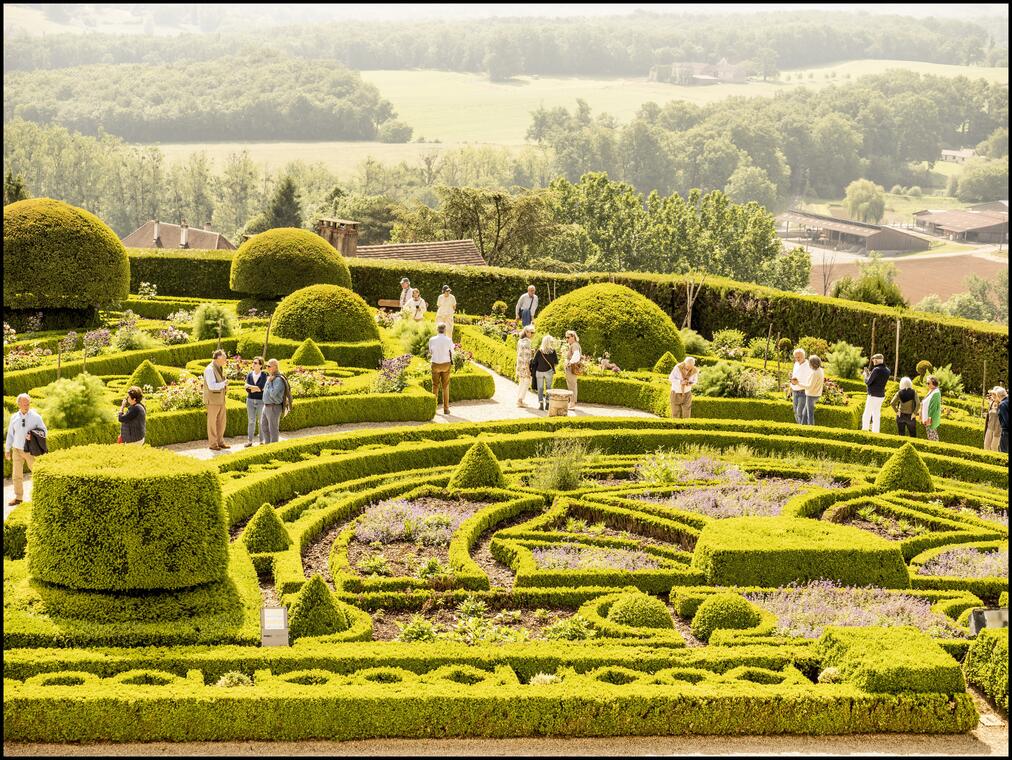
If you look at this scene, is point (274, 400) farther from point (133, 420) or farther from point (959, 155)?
point (959, 155)

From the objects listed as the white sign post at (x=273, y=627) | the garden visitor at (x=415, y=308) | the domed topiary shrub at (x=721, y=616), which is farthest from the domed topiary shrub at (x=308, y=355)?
the domed topiary shrub at (x=721, y=616)

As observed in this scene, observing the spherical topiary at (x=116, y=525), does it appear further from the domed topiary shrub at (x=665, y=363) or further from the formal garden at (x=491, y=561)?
the domed topiary shrub at (x=665, y=363)

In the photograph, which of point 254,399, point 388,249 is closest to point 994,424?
point 254,399

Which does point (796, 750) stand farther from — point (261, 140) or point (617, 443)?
point (261, 140)

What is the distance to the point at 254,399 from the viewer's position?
1914 cm

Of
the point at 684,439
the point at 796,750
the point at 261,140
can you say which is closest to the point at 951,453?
the point at 684,439

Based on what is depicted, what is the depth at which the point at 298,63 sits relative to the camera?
142125 millimetres

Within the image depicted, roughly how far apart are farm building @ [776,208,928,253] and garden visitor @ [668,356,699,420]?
9469cm

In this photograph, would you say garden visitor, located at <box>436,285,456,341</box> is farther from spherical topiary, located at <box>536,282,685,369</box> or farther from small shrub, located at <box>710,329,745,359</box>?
small shrub, located at <box>710,329,745,359</box>

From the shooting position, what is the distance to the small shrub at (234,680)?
10578 mm

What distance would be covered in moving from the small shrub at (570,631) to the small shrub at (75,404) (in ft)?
31.0

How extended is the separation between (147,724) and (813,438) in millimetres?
13317

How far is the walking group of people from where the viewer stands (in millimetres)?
18719

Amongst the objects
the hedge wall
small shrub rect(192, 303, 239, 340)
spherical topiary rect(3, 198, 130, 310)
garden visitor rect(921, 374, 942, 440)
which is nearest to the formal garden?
garden visitor rect(921, 374, 942, 440)
